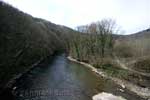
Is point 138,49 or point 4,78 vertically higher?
point 138,49

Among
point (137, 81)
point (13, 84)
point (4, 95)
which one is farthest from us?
point (137, 81)

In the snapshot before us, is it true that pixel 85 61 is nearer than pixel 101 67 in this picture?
No

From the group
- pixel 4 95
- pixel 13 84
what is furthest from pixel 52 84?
pixel 4 95

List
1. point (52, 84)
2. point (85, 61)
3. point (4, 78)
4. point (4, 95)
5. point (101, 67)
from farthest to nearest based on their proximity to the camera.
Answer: point (85, 61), point (101, 67), point (52, 84), point (4, 78), point (4, 95)

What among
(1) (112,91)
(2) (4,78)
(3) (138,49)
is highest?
(3) (138,49)

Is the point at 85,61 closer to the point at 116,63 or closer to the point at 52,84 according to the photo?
the point at 116,63

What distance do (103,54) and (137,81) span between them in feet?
56.3

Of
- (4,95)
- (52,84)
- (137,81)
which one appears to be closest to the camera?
(4,95)

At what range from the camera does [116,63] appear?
38438 millimetres

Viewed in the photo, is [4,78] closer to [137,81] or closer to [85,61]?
[137,81]

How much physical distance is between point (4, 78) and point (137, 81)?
744 inches

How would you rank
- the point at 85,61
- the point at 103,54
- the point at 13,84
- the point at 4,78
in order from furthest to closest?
the point at 85,61, the point at 103,54, the point at 13,84, the point at 4,78

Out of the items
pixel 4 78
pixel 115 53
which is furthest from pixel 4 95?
pixel 115 53

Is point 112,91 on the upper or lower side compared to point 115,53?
lower
